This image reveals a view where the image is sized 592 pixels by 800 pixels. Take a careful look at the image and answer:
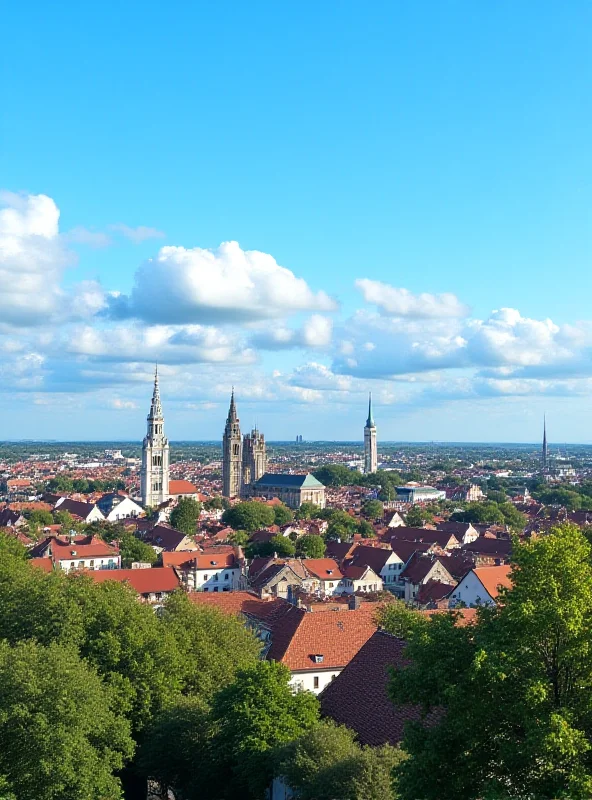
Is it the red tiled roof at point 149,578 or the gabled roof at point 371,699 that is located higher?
the gabled roof at point 371,699

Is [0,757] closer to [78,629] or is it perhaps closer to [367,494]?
[78,629]

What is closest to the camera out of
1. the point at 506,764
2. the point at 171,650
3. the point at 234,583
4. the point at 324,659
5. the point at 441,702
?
the point at 506,764

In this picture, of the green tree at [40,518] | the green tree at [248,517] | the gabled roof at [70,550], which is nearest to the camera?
the gabled roof at [70,550]

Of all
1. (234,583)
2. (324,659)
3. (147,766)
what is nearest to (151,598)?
(234,583)

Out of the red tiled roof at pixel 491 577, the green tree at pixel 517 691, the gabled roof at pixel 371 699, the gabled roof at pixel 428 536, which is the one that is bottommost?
the gabled roof at pixel 428 536

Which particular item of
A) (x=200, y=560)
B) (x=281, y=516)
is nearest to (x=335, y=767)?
(x=200, y=560)

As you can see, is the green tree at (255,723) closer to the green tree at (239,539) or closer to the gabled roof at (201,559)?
the gabled roof at (201,559)

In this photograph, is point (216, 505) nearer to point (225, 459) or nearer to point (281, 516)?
point (281, 516)

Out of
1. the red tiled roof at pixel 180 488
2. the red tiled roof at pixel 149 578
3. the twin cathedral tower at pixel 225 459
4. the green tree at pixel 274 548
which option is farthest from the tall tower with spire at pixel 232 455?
the red tiled roof at pixel 149 578
